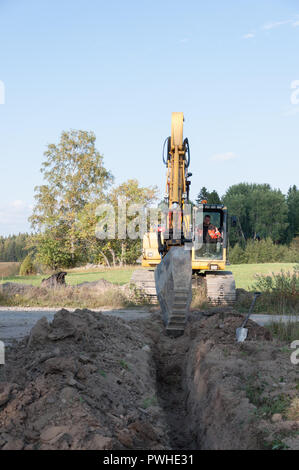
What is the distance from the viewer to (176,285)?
767 cm

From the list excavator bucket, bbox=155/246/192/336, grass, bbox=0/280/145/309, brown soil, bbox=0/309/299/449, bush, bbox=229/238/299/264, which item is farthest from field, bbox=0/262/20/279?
brown soil, bbox=0/309/299/449

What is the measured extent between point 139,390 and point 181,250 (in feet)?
8.68

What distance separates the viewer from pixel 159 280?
30.1ft

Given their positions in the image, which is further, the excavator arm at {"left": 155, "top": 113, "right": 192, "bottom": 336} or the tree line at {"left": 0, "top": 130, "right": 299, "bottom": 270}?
the tree line at {"left": 0, "top": 130, "right": 299, "bottom": 270}

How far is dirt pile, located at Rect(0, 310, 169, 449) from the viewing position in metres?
3.85

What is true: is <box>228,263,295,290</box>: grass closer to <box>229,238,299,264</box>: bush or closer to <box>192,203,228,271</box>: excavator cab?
<box>192,203,228,271</box>: excavator cab

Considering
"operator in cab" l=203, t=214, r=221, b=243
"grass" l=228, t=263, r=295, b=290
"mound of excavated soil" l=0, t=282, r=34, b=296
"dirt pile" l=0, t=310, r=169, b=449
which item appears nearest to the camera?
"dirt pile" l=0, t=310, r=169, b=449

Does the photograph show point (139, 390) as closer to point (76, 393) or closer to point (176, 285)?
point (76, 393)

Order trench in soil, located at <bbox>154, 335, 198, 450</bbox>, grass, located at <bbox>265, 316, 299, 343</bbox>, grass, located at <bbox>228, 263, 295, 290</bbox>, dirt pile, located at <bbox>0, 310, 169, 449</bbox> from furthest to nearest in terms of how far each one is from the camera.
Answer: grass, located at <bbox>228, 263, 295, 290</bbox>, grass, located at <bbox>265, 316, 299, 343</bbox>, trench in soil, located at <bbox>154, 335, 198, 450</bbox>, dirt pile, located at <bbox>0, 310, 169, 449</bbox>

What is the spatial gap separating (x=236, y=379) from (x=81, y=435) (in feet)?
7.85

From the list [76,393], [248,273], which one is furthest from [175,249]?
[248,273]

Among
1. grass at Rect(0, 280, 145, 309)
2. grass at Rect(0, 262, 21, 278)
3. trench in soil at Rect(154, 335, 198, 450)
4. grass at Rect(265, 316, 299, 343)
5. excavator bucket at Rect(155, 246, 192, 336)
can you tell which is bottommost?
grass at Rect(0, 262, 21, 278)

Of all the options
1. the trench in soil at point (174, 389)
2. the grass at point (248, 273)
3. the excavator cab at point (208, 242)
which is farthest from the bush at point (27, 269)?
the trench in soil at point (174, 389)

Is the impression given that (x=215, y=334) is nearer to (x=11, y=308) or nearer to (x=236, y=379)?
(x=236, y=379)
